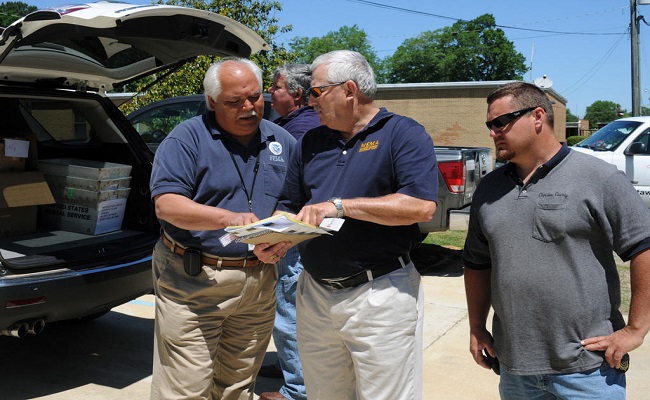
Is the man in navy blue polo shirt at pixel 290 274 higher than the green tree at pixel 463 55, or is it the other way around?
the green tree at pixel 463 55

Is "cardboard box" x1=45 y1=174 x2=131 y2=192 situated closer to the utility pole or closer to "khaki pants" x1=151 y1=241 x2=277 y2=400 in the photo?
"khaki pants" x1=151 y1=241 x2=277 y2=400

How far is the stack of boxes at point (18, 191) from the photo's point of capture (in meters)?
4.99

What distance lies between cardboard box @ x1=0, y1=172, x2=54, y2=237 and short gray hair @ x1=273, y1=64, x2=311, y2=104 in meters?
2.09

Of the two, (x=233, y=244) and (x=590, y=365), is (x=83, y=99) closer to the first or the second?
(x=233, y=244)

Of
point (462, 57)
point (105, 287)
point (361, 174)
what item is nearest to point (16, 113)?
point (105, 287)

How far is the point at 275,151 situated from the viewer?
342 cm

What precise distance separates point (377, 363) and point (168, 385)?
112 centimetres

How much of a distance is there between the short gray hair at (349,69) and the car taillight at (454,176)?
4.61 meters

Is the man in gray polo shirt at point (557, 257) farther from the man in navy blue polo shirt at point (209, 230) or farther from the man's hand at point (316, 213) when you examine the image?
the man in navy blue polo shirt at point (209, 230)

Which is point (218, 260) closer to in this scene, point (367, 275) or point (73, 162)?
point (367, 275)

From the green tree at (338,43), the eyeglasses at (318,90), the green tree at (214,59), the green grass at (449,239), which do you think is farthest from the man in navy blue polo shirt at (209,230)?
the green tree at (338,43)

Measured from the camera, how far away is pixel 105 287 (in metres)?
4.45

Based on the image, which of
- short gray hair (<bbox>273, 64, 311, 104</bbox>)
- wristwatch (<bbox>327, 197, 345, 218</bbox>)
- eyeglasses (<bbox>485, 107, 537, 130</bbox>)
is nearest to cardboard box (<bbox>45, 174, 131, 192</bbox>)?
short gray hair (<bbox>273, 64, 311, 104</bbox>)

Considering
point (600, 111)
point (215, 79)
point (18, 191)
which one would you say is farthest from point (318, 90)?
point (600, 111)
